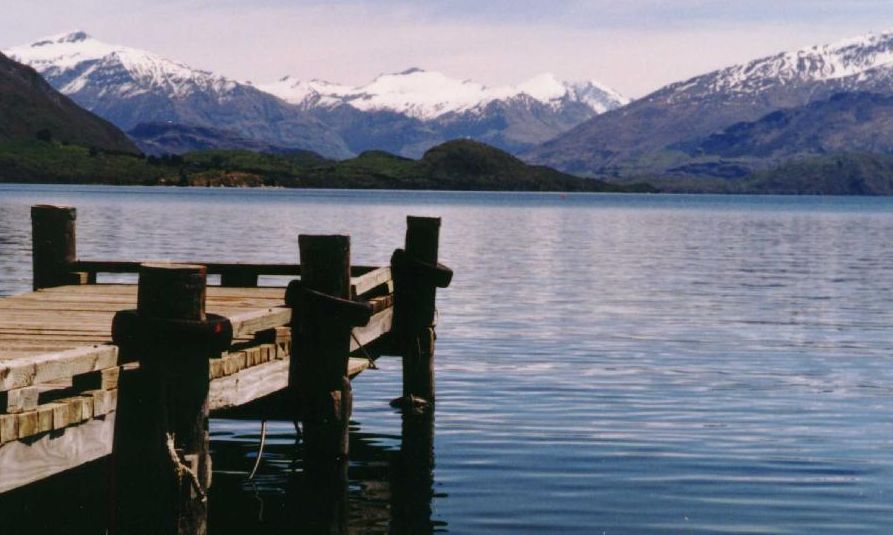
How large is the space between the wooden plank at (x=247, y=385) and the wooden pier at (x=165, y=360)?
2 cm

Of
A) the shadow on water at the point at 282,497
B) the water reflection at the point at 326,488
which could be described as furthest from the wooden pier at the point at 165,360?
the shadow on water at the point at 282,497

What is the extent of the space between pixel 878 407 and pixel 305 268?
14062mm

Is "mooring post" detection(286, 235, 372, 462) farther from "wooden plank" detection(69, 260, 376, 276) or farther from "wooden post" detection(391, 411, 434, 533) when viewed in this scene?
"wooden plank" detection(69, 260, 376, 276)

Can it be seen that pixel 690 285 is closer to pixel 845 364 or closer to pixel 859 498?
pixel 845 364

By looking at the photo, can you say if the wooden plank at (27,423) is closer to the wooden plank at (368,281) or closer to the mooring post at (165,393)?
the mooring post at (165,393)

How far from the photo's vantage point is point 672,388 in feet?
96.3

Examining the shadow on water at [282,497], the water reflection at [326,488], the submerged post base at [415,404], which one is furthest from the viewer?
the submerged post base at [415,404]

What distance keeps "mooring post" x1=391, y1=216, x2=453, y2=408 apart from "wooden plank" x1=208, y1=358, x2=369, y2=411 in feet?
23.1

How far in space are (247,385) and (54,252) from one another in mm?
9329

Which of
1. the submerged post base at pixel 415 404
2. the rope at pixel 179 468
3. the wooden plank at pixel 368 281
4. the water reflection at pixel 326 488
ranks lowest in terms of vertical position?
the water reflection at pixel 326 488

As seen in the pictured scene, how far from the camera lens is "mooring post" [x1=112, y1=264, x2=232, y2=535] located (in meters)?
12.6

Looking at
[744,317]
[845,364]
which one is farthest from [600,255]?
[845,364]

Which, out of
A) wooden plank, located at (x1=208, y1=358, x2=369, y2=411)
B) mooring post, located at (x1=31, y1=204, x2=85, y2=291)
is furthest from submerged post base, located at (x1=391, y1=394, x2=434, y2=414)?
wooden plank, located at (x1=208, y1=358, x2=369, y2=411)

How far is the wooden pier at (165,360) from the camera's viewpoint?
1222cm
